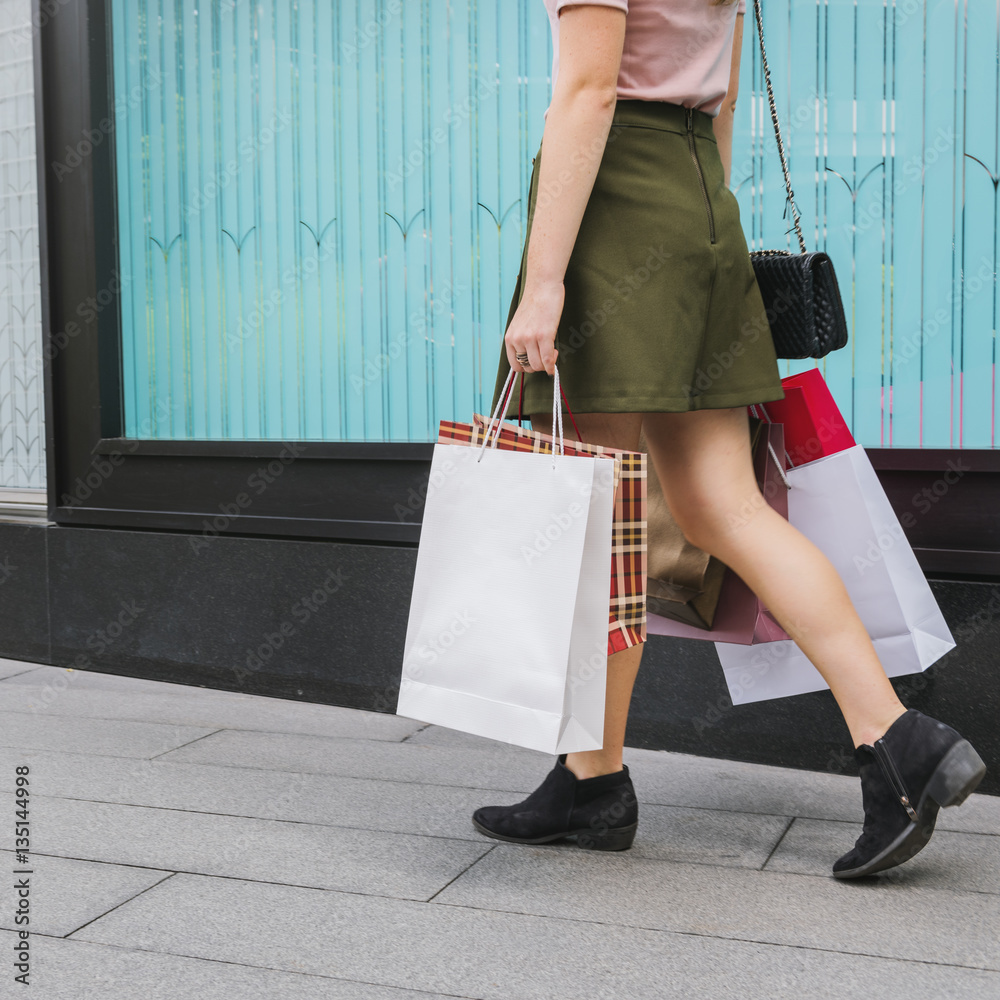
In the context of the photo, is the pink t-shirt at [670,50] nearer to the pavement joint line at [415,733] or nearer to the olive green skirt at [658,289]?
the olive green skirt at [658,289]

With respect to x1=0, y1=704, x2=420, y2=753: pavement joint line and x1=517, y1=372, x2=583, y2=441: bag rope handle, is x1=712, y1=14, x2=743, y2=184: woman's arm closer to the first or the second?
x1=517, y1=372, x2=583, y2=441: bag rope handle

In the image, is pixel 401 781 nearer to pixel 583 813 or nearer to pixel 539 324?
pixel 583 813

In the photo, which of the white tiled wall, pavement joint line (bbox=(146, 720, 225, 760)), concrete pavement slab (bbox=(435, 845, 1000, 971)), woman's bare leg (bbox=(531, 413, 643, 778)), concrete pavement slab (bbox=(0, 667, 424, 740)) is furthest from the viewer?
the white tiled wall

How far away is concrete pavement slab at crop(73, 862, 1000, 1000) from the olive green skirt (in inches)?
35.7

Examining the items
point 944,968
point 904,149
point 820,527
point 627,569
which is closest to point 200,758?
point 627,569

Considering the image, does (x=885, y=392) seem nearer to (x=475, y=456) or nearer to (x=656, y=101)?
(x=656, y=101)

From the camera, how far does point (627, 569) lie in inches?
76.0

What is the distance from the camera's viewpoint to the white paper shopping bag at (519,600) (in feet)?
5.90

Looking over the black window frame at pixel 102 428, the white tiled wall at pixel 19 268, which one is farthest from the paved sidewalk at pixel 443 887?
the white tiled wall at pixel 19 268

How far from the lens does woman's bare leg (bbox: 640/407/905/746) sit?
1.93 metres

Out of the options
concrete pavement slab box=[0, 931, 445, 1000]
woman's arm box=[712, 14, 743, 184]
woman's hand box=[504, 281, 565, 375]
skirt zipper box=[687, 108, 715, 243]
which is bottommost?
concrete pavement slab box=[0, 931, 445, 1000]

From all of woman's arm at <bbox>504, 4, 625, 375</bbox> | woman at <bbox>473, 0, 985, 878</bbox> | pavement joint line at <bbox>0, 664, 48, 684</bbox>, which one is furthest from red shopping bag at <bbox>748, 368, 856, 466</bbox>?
pavement joint line at <bbox>0, 664, 48, 684</bbox>

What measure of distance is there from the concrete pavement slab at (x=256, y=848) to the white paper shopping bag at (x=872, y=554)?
91 centimetres

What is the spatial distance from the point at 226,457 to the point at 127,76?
4.94ft
